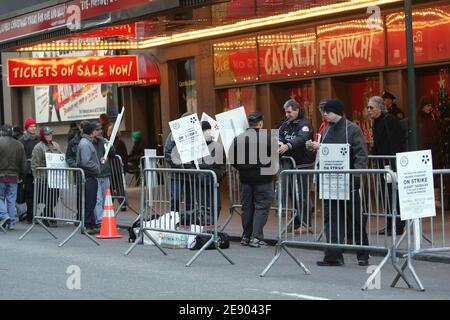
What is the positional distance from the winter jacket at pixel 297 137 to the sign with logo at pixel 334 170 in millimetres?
3121

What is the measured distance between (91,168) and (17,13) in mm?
6676

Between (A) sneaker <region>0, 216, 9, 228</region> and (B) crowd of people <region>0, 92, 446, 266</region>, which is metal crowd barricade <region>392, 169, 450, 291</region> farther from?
(A) sneaker <region>0, 216, 9, 228</region>

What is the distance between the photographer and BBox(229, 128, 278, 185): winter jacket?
1459cm

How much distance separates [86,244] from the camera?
1609 centimetres

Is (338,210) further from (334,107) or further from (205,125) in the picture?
(205,125)

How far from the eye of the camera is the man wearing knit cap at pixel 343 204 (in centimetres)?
1191

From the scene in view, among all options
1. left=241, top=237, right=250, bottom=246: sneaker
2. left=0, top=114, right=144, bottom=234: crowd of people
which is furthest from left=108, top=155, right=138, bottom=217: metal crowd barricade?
left=241, top=237, right=250, bottom=246: sneaker

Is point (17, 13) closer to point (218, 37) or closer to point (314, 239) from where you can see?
point (218, 37)

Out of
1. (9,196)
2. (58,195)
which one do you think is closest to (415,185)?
(58,195)

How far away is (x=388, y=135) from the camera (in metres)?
15.2

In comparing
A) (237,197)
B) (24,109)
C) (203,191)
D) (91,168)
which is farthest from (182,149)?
(24,109)

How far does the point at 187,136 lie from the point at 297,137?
2.10 metres

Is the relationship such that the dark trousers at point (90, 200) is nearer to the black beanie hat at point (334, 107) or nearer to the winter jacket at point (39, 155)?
the winter jacket at point (39, 155)

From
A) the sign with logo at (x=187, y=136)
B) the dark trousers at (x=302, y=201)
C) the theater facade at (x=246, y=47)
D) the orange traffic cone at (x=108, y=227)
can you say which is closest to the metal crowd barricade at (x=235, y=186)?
the sign with logo at (x=187, y=136)
